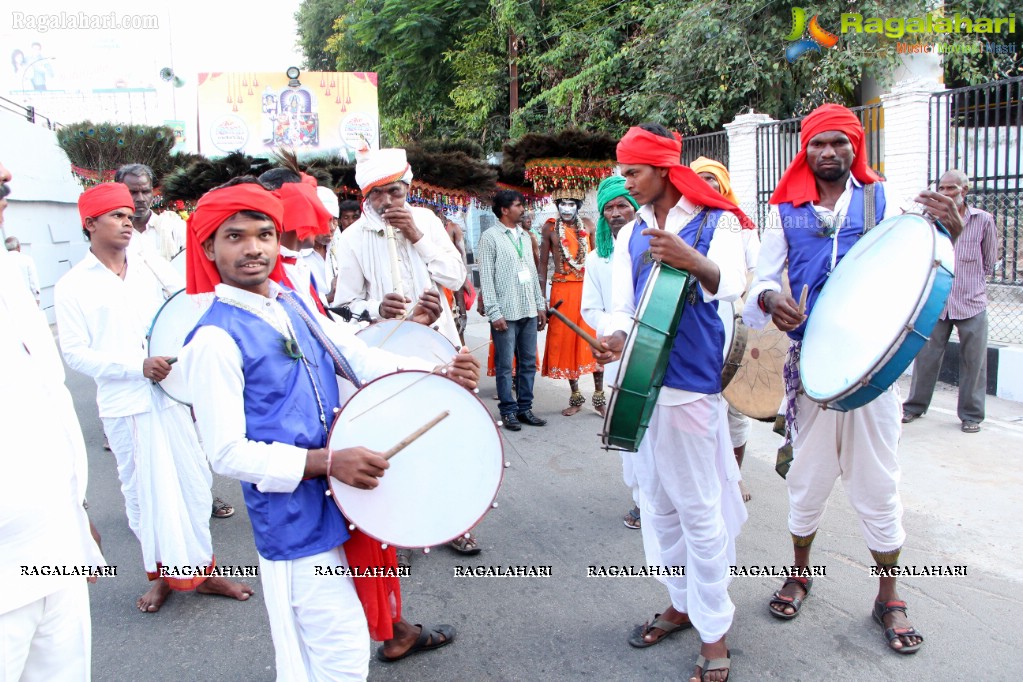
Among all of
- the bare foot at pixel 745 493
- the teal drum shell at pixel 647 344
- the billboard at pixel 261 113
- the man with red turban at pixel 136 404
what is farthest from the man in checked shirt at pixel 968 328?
the billboard at pixel 261 113

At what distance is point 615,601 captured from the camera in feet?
12.8

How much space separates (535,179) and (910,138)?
4.45 m

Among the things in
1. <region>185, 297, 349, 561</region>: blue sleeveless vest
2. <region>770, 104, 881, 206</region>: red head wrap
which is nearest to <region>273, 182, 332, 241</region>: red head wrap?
<region>185, 297, 349, 561</region>: blue sleeveless vest

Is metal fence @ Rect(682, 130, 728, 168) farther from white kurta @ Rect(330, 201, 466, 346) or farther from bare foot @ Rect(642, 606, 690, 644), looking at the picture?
bare foot @ Rect(642, 606, 690, 644)

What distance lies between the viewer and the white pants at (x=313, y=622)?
2455 millimetres

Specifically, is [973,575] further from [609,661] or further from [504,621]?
[504,621]

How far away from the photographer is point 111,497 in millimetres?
5832

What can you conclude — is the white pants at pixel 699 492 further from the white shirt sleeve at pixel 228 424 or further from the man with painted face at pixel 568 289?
the man with painted face at pixel 568 289

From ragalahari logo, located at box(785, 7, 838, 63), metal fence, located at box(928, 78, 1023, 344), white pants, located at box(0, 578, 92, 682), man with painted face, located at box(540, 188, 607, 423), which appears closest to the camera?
white pants, located at box(0, 578, 92, 682)

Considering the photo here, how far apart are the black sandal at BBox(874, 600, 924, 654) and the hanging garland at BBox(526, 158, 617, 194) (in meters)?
5.11

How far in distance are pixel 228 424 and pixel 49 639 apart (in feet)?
2.51

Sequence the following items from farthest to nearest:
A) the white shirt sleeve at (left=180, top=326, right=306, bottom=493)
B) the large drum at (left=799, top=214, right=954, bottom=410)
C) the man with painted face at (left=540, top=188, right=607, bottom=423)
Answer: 1. the man with painted face at (left=540, top=188, right=607, bottom=423)
2. the large drum at (left=799, top=214, right=954, bottom=410)
3. the white shirt sleeve at (left=180, top=326, right=306, bottom=493)

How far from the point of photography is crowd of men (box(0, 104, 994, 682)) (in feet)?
7.57

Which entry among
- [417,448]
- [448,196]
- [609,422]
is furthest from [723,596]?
[448,196]
